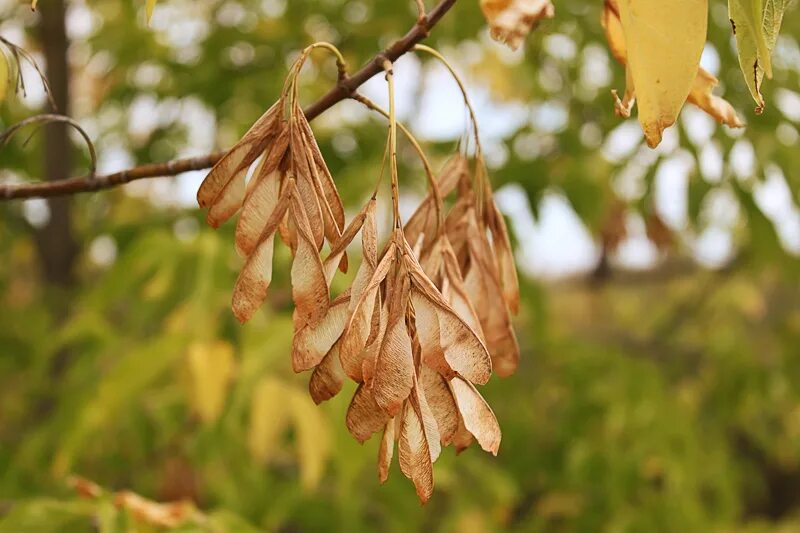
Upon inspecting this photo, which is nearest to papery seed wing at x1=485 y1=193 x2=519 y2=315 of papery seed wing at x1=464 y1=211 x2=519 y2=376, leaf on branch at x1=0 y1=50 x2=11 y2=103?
papery seed wing at x1=464 y1=211 x2=519 y2=376

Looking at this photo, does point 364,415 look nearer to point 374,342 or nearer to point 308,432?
point 374,342


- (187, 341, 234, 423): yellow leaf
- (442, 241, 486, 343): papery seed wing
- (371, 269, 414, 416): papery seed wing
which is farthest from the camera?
(187, 341, 234, 423): yellow leaf

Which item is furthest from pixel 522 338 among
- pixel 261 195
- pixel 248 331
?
pixel 261 195

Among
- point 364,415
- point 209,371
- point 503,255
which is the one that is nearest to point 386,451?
point 364,415

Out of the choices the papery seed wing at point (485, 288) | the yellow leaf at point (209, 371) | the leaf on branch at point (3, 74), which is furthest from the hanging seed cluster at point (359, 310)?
the yellow leaf at point (209, 371)

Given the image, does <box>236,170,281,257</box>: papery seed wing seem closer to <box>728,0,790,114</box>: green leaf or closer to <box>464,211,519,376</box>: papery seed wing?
<box>464,211,519,376</box>: papery seed wing

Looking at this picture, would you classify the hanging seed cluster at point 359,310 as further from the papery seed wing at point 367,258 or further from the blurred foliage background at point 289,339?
the blurred foliage background at point 289,339
